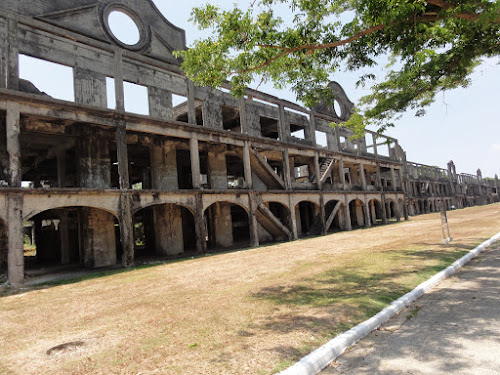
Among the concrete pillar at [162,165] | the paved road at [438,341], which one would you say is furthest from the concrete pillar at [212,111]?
the paved road at [438,341]

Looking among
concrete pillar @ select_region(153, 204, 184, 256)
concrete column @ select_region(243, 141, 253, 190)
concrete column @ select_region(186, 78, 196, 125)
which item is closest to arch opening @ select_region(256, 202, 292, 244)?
concrete column @ select_region(243, 141, 253, 190)

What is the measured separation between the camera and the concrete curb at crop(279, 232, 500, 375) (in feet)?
9.39

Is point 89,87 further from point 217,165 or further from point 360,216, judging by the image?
point 360,216

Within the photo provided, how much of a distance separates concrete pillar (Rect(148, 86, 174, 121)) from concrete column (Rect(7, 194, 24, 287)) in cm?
689

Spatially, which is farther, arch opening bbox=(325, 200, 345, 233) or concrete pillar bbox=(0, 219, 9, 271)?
arch opening bbox=(325, 200, 345, 233)

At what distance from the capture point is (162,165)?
53.7ft

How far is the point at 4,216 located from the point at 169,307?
287 inches

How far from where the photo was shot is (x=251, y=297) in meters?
5.59

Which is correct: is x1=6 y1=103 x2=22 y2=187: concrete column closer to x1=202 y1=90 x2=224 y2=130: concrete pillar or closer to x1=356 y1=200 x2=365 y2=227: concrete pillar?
x1=202 y1=90 x2=224 y2=130: concrete pillar

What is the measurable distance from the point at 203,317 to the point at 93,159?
38.8 ft

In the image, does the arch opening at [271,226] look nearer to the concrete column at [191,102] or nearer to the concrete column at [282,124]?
the concrete column at [282,124]

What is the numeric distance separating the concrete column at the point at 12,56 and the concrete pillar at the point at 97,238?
5.47 meters

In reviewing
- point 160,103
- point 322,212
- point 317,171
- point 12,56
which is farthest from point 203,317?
point 317,171

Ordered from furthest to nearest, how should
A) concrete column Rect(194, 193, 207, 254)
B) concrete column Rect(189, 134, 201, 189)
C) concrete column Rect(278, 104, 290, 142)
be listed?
concrete column Rect(278, 104, 290, 142), concrete column Rect(189, 134, 201, 189), concrete column Rect(194, 193, 207, 254)
